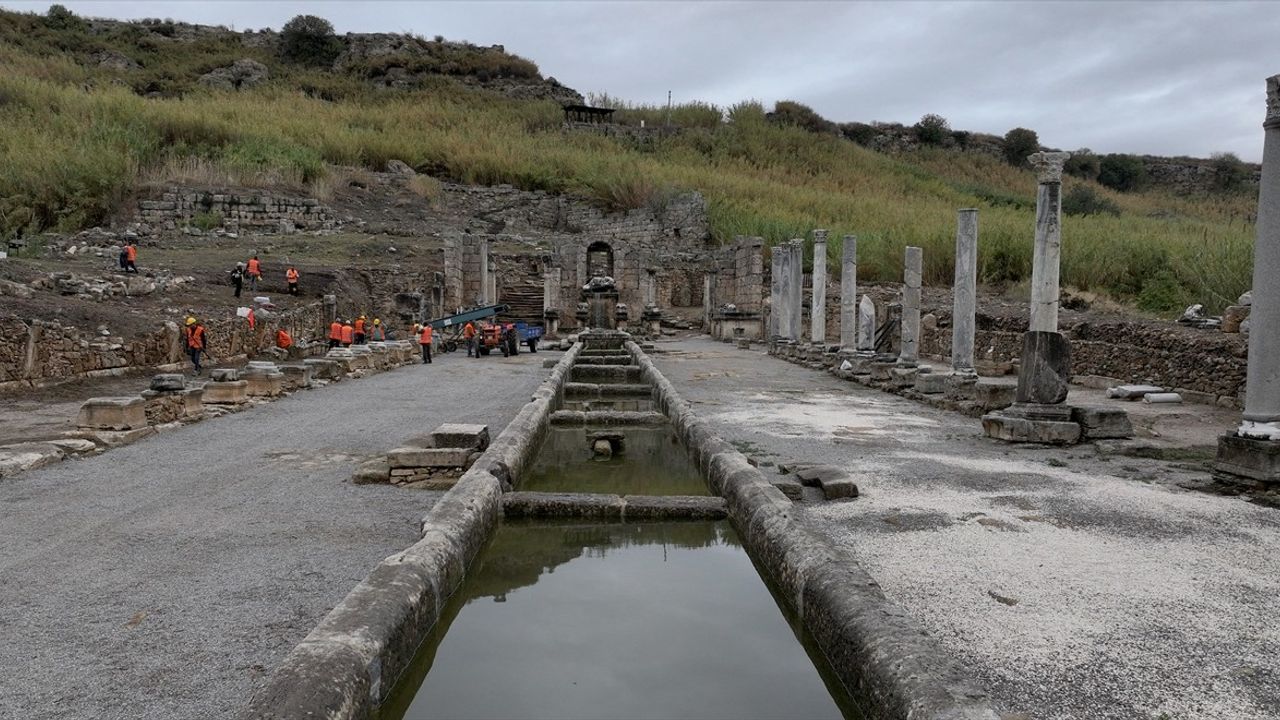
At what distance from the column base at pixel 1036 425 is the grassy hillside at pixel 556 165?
876 centimetres

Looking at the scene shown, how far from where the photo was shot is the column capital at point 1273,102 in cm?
659

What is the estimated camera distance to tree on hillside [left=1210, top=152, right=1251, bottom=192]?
62594 millimetres

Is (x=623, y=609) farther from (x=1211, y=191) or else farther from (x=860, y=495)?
(x=1211, y=191)

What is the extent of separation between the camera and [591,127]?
52844mm

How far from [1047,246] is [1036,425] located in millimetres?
2249

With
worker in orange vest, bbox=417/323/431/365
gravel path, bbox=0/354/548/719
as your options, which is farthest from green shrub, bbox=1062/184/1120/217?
gravel path, bbox=0/354/548/719

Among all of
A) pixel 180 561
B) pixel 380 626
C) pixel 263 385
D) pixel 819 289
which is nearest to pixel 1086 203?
pixel 819 289

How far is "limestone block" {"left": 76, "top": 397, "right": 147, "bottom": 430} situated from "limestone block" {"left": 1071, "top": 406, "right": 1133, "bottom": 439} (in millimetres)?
10803

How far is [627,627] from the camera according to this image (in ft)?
15.1

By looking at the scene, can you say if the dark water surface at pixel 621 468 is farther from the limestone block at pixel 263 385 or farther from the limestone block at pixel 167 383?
the limestone block at pixel 263 385

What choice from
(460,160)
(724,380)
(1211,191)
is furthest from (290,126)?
(1211,191)

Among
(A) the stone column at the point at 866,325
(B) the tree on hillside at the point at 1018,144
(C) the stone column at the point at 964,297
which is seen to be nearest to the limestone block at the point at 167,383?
(C) the stone column at the point at 964,297

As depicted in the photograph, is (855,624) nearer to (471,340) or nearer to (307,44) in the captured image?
(471,340)

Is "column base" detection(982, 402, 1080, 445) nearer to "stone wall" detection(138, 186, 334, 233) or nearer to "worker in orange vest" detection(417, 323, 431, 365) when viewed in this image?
"worker in orange vest" detection(417, 323, 431, 365)
